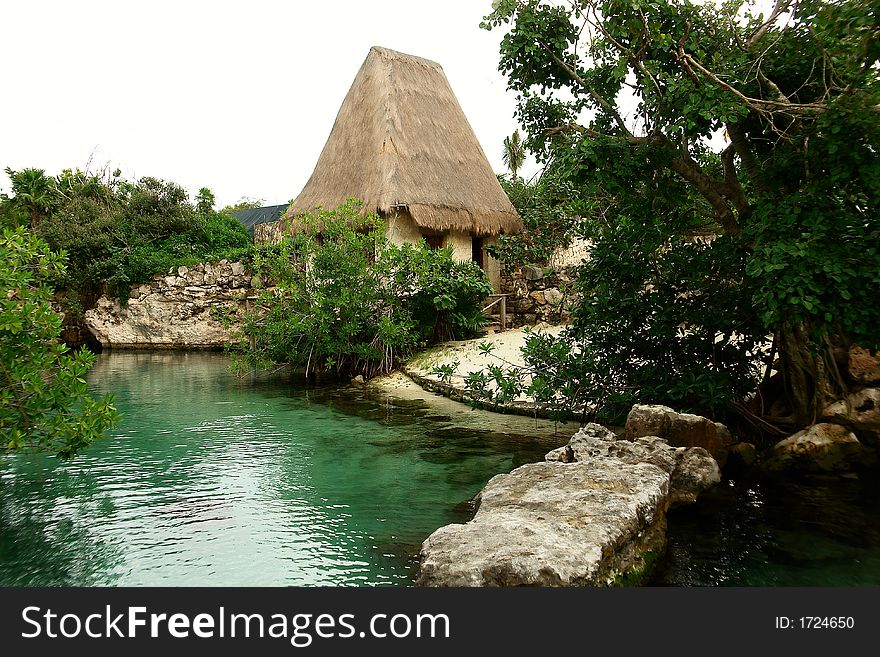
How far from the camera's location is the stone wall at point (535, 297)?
16578 mm

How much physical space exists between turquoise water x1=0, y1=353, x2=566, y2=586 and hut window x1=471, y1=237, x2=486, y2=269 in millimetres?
8816

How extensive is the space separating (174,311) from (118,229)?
10.7 ft

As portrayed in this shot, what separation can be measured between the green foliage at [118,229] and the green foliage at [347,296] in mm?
8034

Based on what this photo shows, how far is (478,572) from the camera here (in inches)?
134

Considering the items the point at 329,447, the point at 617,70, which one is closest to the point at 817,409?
the point at 617,70

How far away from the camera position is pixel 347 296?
38.8ft

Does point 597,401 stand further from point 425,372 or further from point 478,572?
point 425,372

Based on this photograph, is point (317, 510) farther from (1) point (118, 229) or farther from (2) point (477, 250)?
(1) point (118, 229)

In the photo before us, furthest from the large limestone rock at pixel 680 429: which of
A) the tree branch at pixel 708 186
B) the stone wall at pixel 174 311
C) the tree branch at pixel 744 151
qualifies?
the stone wall at pixel 174 311

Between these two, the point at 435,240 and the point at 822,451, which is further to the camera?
the point at 435,240

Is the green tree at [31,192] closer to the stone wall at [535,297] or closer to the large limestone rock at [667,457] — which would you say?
the stone wall at [535,297]

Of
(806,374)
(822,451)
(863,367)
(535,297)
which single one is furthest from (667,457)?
(535,297)

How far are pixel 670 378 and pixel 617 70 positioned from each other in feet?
10.2

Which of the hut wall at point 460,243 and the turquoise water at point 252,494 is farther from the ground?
the hut wall at point 460,243
